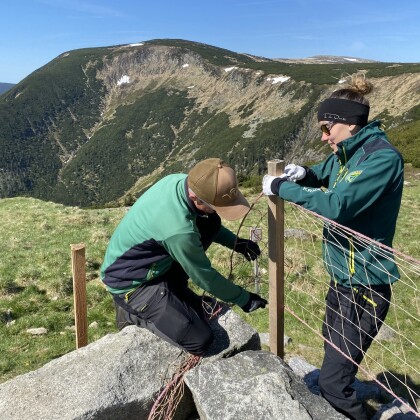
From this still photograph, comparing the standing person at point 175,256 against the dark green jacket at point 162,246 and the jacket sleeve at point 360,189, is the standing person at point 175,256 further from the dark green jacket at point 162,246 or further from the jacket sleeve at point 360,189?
the jacket sleeve at point 360,189

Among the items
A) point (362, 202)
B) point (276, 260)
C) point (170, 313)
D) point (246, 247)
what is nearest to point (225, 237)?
point (246, 247)

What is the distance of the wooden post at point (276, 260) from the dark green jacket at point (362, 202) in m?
0.54

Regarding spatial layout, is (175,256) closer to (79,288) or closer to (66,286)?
(79,288)

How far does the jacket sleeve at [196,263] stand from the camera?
4164mm

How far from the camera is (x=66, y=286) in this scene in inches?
414

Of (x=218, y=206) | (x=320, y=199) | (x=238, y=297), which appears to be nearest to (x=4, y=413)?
(x=238, y=297)

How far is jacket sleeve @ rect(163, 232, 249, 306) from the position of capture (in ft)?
13.7

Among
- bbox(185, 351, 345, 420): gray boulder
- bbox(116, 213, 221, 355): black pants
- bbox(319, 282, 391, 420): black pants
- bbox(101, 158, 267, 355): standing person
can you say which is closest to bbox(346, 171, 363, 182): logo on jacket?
bbox(101, 158, 267, 355): standing person

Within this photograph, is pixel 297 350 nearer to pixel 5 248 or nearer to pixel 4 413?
pixel 4 413

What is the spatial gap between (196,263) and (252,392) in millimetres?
1475

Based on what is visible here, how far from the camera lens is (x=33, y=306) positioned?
951 cm

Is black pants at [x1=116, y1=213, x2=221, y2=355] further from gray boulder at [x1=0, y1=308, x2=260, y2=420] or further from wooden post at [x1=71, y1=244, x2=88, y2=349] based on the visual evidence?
wooden post at [x1=71, y1=244, x2=88, y2=349]

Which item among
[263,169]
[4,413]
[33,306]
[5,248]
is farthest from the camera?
[263,169]

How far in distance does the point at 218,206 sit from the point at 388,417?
3663mm
